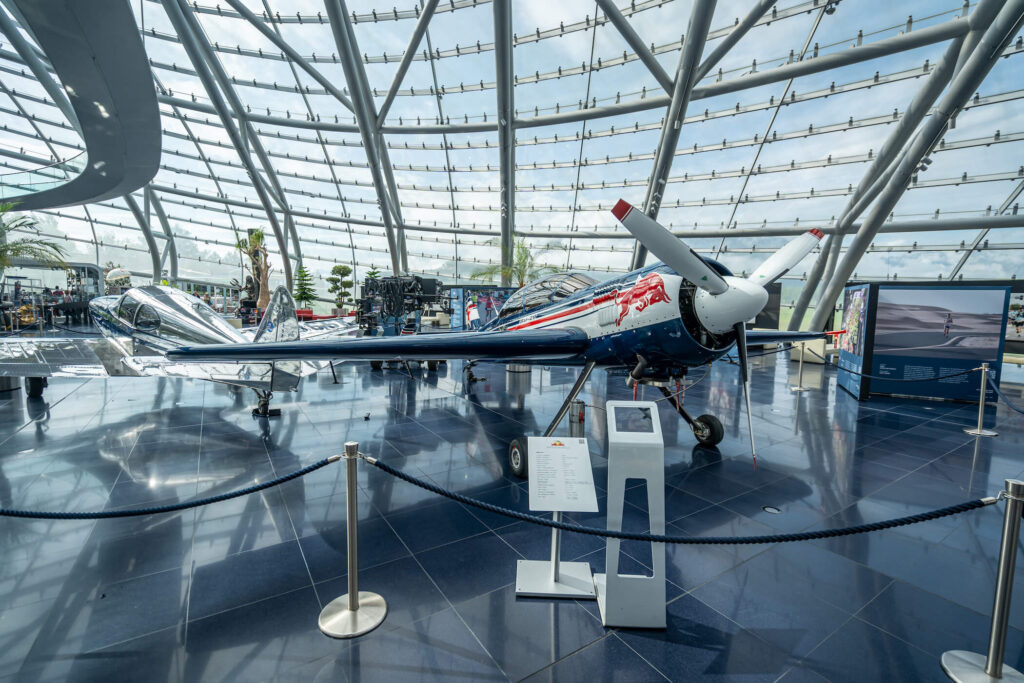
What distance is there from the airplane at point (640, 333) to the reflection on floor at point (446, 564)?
115cm

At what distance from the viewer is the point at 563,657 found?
2369 millimetres

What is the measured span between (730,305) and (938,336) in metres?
8.75

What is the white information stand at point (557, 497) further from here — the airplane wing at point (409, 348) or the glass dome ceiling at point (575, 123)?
the glass dome ceiling at point (575, 123)

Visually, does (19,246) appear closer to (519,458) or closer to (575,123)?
(519,458)

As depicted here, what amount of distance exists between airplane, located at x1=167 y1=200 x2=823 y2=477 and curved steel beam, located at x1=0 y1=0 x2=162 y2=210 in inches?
326

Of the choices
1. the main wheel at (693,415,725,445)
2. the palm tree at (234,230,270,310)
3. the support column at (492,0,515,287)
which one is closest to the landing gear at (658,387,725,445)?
the main wheel at (693,415,725,445)

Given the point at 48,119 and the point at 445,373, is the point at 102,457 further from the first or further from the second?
the point at 48,119

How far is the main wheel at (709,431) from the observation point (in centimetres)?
590

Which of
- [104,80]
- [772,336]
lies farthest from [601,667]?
[104,80]

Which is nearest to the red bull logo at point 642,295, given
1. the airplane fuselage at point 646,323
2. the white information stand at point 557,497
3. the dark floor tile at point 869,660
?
the airplane fuselage at point 646,323

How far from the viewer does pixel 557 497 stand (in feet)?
8.43

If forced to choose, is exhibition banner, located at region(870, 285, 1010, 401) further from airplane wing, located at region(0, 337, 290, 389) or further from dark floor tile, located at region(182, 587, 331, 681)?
airplane wing, located at region(0, 337, 290, 389)

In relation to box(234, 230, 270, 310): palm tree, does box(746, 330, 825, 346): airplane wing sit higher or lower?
lower

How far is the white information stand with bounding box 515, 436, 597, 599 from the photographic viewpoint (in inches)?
101
